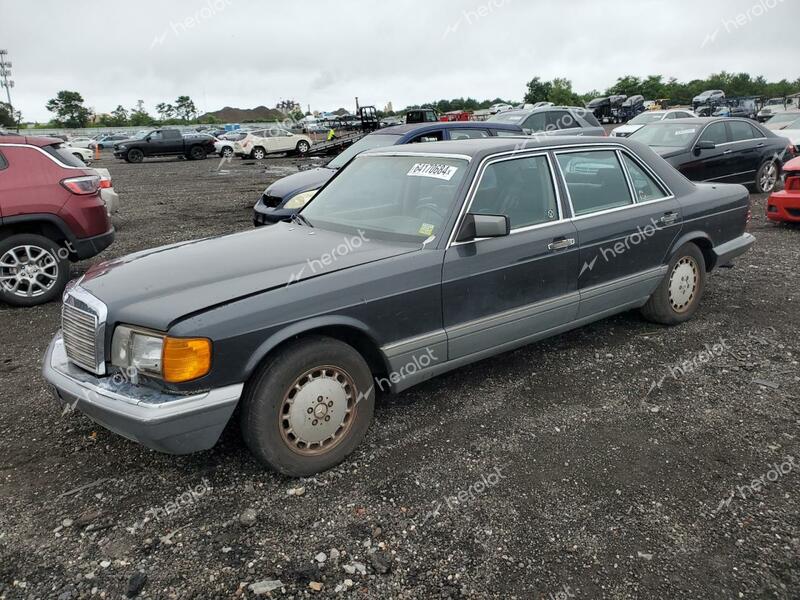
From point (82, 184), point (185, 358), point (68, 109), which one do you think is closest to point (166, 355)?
point (185, 358)

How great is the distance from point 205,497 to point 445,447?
4.28ft

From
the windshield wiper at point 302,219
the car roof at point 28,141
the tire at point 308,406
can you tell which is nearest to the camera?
the tire at point 308,406

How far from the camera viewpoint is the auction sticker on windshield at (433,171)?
3.72m

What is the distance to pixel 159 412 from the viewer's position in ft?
8.54

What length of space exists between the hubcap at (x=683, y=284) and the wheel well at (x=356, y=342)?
2.82 metres

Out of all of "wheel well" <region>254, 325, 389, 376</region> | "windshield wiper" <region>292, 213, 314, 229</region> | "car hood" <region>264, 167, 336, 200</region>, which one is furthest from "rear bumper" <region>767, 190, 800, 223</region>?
"wheel well" <region>254, 325, 389, 376</region>

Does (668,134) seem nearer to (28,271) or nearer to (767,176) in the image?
(767,176)

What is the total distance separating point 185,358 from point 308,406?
2.21 feet

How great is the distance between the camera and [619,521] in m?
2.71

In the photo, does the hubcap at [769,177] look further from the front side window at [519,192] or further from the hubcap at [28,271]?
the hubcap at [28,271]

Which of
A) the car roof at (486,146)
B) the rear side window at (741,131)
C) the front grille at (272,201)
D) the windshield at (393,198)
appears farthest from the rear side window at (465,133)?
the rear side window at (741,131)

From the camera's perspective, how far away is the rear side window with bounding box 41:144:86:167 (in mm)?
6379

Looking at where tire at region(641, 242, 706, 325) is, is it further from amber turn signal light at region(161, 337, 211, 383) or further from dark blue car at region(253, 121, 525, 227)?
dark blue car at region(253, 121, 525, 227)

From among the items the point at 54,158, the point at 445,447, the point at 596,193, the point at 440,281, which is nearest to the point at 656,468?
the point at 445,447
